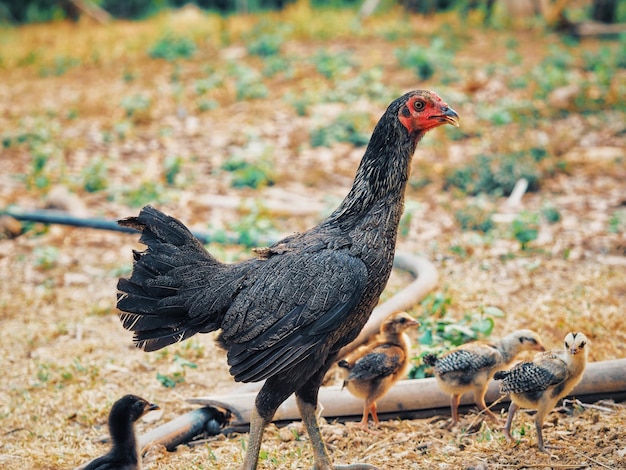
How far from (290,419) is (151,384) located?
1235 millimetres

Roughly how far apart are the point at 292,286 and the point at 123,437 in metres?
1.34

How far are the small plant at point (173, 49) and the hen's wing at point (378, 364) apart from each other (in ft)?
39.0

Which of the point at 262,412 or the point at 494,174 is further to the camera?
the point at 494,174

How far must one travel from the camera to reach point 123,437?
4.12 metres

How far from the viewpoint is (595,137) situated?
33.6ft

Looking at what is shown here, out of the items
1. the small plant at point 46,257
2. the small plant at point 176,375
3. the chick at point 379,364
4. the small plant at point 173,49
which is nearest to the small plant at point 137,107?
the small plant at point 173,49

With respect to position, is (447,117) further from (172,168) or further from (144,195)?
(172,168)

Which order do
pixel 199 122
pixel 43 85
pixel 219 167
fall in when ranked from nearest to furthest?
pixel 219 167, pixel 199 122, pixel 43 85

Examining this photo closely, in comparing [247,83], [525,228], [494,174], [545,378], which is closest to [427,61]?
[247,83]

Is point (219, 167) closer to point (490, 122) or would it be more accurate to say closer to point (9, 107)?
point (490, 122)

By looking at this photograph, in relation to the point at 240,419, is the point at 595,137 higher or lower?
higher

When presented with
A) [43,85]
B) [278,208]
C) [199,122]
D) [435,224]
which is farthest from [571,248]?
[43,85]

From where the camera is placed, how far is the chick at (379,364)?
4461 millimetres

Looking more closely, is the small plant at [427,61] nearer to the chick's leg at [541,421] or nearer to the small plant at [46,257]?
the small plant at [46,257]
